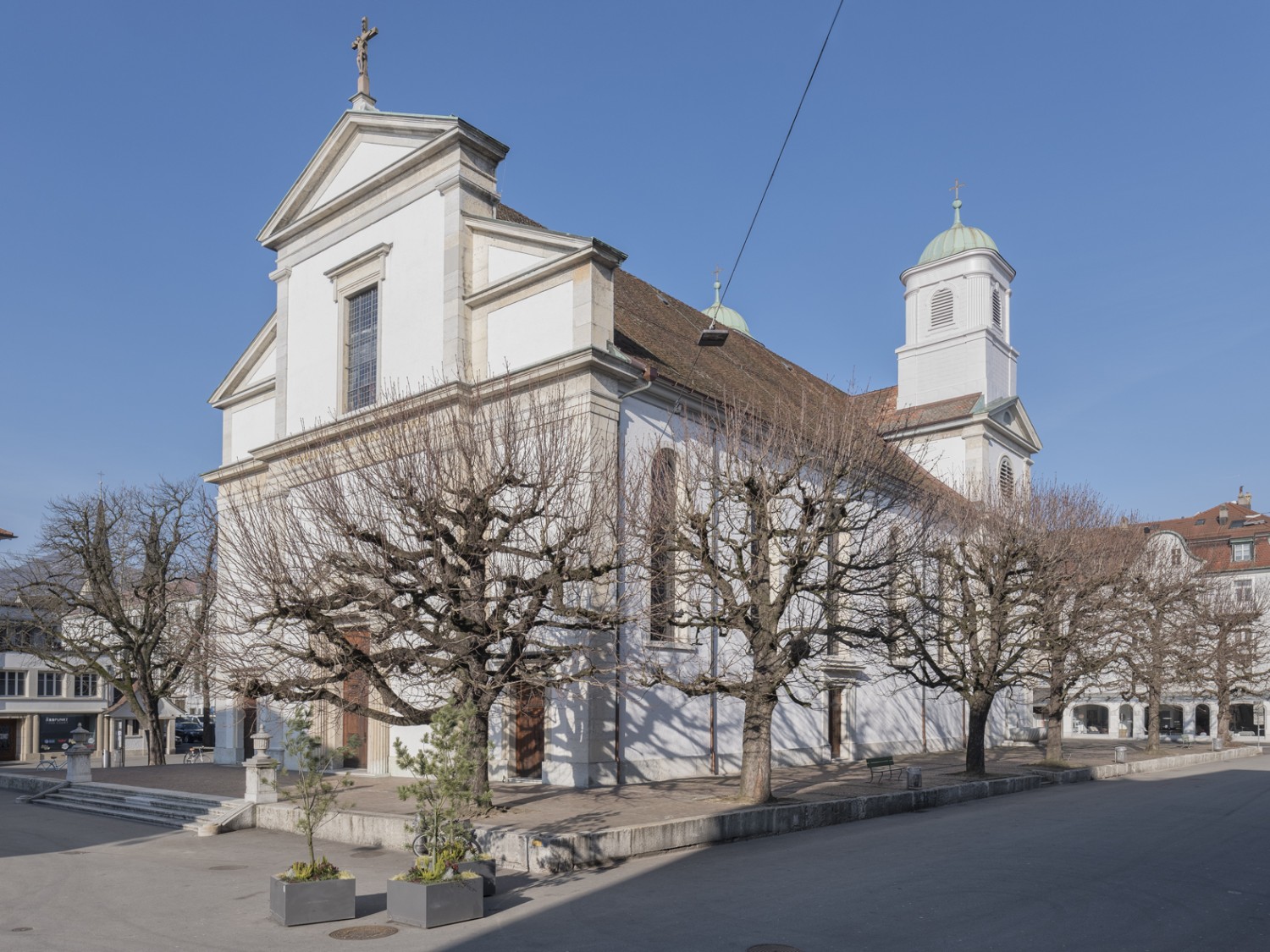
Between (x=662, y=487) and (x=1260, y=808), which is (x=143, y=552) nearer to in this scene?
(x=662, y=487)

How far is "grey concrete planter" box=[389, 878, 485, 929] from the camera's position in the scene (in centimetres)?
1044

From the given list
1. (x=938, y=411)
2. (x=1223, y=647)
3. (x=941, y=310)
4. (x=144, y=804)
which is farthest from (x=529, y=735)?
(x=1223, y=647)

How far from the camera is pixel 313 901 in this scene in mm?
10578

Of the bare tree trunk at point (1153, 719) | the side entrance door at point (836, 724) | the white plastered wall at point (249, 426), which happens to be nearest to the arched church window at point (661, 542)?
the side entrance door at point (836, 724)

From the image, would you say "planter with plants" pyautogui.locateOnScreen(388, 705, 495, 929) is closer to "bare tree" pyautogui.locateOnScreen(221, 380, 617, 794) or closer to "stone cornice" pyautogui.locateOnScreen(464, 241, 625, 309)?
"bare tree" pyautogui.locateOnScreen(221, 380, 617, 794)

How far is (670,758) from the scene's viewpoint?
22.6 m

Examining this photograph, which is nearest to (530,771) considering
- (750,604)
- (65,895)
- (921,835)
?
(750,604)

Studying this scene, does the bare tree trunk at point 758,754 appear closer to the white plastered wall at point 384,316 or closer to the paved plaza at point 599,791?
the paved plaza at point 599,791

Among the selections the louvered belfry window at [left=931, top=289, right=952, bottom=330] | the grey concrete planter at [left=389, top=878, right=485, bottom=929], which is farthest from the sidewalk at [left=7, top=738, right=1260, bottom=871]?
the louvered belfry window at [left=931, top=289, right=952, bottom=330]

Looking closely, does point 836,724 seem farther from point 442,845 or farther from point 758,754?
point 442,845

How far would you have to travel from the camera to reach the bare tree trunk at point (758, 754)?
18.4m

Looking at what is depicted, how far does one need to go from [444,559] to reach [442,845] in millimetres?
5992

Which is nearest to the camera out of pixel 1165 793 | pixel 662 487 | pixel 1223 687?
pixel 662 487

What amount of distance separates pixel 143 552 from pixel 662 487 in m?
22.4
